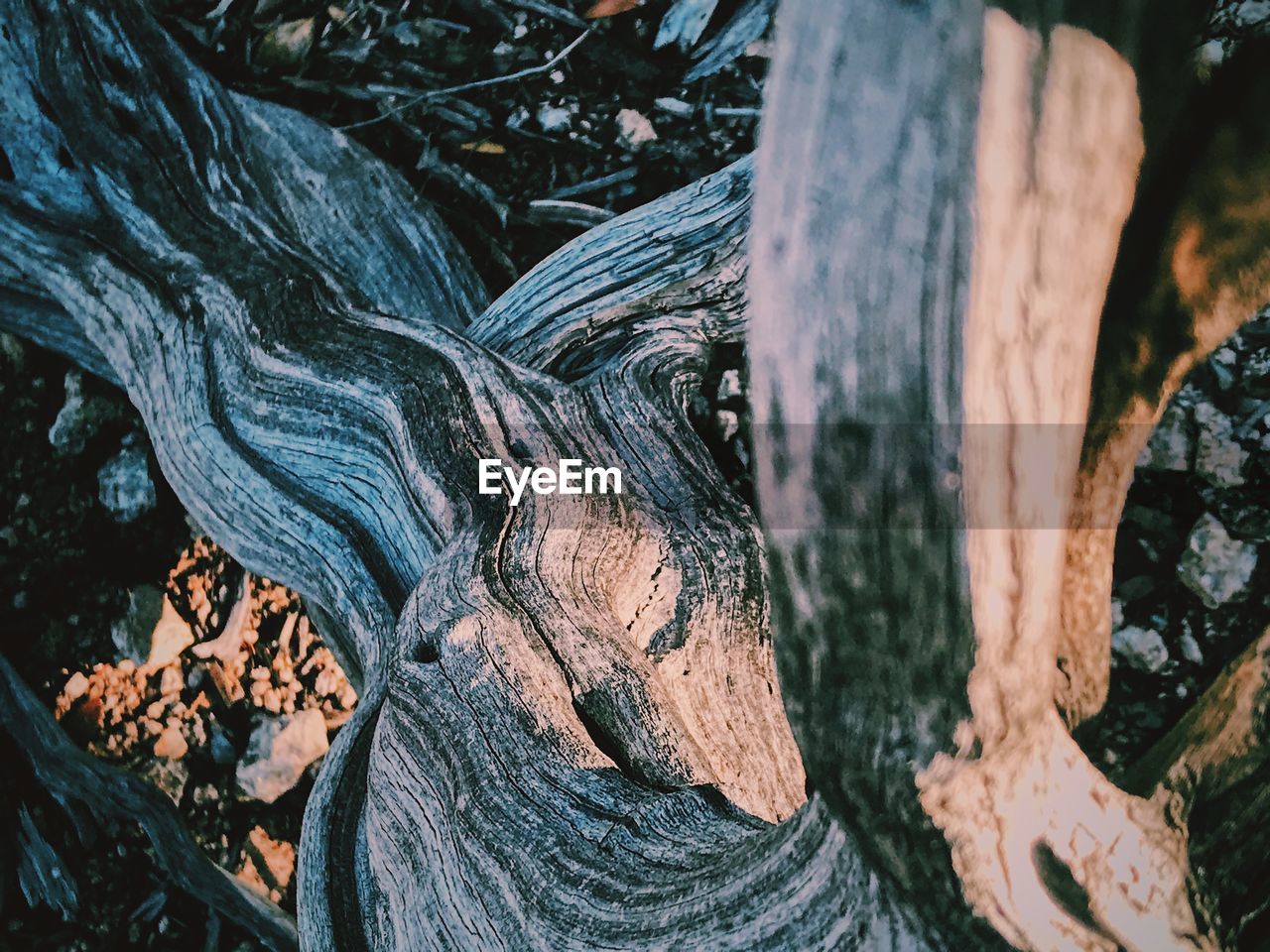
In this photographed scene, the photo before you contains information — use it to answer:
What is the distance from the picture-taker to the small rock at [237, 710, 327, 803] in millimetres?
1267

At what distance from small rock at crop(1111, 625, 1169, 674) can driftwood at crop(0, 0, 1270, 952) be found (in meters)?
0.44

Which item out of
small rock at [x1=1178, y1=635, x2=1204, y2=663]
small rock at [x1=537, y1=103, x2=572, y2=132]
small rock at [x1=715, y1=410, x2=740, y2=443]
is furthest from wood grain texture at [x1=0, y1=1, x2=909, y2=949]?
small rock at [x1=1178, y1=635, x2=1204, y2=663]

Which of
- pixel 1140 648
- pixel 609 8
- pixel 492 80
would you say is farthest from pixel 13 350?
pixel 1140 648

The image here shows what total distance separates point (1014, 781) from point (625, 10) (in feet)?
4.73

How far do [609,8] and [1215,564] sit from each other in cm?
126

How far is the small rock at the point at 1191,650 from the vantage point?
1049 millimetres

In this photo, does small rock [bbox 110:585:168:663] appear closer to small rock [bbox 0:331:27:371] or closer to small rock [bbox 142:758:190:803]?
small rock [bbox 142:758:190:803]

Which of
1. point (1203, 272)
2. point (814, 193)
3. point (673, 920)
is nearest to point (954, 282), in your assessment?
point (814, 193)

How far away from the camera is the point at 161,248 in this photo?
116 centimetres

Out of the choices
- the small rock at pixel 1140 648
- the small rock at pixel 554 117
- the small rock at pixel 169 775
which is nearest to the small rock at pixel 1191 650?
the small rock at pixel 1140 648

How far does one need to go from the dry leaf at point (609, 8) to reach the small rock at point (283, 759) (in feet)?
4.06

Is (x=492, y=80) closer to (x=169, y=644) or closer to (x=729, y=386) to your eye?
(x=729, y=386)

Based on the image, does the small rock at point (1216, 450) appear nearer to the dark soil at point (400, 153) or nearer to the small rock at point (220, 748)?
the dark soil at point (400, 153)

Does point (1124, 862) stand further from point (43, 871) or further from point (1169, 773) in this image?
point (43, 871)
